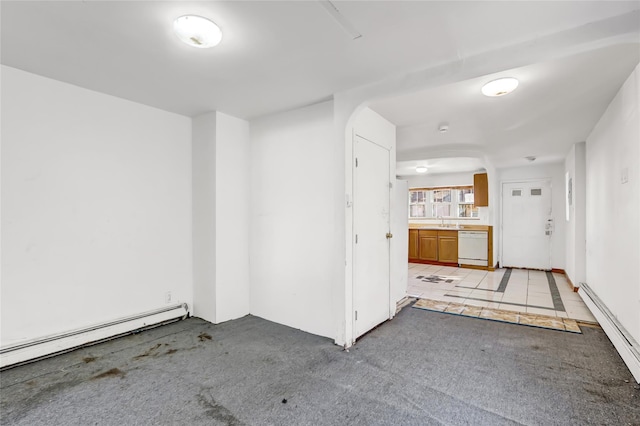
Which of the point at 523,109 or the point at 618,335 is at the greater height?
the point at 523,109

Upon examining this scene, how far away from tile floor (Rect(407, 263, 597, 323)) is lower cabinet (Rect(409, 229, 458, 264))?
0.47 meters

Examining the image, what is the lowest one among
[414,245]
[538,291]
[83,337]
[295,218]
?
[538,291]

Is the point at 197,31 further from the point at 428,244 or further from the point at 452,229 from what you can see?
the point at 428,244

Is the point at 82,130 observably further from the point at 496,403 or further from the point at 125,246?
the point at 496,403

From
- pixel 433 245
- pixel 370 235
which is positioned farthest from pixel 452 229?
pixel 370 235

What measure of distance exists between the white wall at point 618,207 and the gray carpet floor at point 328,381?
51cm

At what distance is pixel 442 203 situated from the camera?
27.3 feet

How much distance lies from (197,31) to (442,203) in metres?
7.65

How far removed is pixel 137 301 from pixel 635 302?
14.8 ft

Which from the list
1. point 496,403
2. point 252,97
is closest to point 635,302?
point 496,403

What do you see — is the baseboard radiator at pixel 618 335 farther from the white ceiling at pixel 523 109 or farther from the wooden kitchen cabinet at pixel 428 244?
the wooden kitchen cabinet at pixel 428 244

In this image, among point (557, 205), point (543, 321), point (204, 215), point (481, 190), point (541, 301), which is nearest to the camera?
point (543, 321)

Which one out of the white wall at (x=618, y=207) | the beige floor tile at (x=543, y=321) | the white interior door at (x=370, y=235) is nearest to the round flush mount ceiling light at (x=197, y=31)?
the white interior door at (x=370, y=235)

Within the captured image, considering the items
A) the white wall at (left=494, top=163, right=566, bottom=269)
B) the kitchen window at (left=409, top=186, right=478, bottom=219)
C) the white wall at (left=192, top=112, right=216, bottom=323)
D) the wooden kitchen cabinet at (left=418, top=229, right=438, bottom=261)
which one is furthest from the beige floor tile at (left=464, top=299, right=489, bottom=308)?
the kitchen window at (left=409, top=186, right=478, bottom=219)
